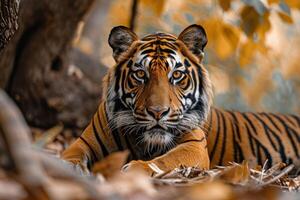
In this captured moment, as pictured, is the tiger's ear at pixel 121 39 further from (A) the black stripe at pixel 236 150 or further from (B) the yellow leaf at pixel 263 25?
(B) the yellow leaf at pixel 263 25

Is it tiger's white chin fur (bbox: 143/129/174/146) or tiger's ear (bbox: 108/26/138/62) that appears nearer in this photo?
tiger's white chin fur (bbox: 143/129/174/146)

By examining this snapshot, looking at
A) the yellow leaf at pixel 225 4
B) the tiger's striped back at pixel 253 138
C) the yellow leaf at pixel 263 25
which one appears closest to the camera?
the tiger's striped back at pixel 253 138

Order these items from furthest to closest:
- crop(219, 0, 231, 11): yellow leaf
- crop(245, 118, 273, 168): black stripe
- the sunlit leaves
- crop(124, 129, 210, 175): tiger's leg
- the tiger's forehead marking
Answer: the sunlit leaves → crop(219, 0, 231, 11): yellow leaf → crop(245, 118, 273, 168): black stripe → the tiger's forehead marking → crop(124, 129, 210, 175): tiger's leg

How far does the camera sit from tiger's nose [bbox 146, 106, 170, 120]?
144 inches

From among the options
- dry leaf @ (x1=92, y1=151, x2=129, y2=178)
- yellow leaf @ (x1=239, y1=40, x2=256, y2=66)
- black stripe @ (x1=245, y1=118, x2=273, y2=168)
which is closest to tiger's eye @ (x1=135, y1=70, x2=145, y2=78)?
black stripe @ (x1=245, y1=118, x2=273, y2=168)

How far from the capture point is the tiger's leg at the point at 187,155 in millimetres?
3637

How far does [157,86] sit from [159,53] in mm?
258

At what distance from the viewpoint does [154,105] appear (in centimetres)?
365

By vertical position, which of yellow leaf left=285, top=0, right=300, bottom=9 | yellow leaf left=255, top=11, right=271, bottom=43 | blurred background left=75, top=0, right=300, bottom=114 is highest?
yellow leaf left=285, top=0, right=300, bottom=9

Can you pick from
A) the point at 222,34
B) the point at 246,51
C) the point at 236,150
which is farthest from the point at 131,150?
the point at 246,51

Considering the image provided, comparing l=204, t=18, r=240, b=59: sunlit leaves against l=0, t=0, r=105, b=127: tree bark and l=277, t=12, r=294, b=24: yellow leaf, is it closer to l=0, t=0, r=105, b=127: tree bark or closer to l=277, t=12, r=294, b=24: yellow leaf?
l=277, t=12, r=294, b=24: yellow leaf

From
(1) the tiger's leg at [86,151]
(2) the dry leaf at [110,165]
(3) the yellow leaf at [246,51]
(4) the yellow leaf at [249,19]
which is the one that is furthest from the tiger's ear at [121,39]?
(3) the yellow leaf at [246,51]

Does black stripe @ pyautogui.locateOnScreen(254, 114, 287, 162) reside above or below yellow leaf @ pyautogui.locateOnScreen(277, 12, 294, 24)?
below

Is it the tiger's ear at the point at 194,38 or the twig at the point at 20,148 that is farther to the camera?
the tiger's ear at the point at 194,38
